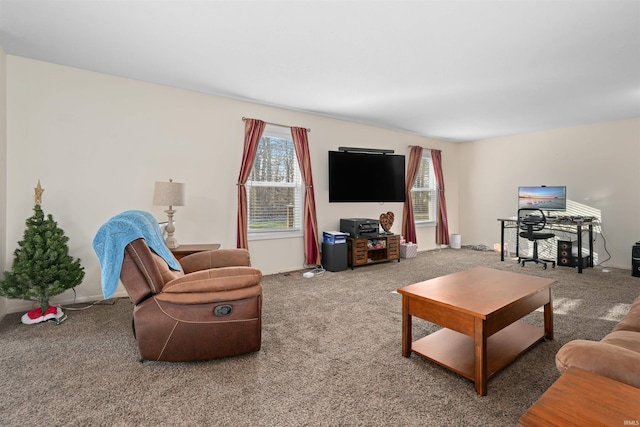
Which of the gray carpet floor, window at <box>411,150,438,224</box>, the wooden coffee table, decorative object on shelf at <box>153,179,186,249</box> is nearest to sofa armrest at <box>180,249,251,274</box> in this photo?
decorative object on shelf at <box>153,179,186,249</box>

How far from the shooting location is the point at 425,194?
6.53 metres

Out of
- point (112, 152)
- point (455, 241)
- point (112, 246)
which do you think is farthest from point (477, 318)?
point (455, 241)

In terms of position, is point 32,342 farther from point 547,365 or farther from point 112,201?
point 547,365

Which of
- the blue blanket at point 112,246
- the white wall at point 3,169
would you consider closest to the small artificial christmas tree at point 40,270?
the white wall at point 3,169

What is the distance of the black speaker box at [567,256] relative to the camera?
471 cm

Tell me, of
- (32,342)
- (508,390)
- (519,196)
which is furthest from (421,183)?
(32,342)

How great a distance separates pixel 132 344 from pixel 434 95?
409 centimetres

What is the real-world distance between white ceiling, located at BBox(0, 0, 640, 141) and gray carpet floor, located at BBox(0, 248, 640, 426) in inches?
93.2

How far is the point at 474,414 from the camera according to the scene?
150 centimetres

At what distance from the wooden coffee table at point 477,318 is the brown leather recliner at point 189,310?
1061mm

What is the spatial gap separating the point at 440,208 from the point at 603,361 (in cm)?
575

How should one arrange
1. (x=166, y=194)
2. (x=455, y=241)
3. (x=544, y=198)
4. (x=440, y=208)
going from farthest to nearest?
(x=455, y=241) → (x=440, y=208) → (x=544, y=198) → (x=166, y=194)

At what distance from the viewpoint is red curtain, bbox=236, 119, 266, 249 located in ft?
13.1

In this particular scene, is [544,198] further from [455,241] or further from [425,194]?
[425,194]
